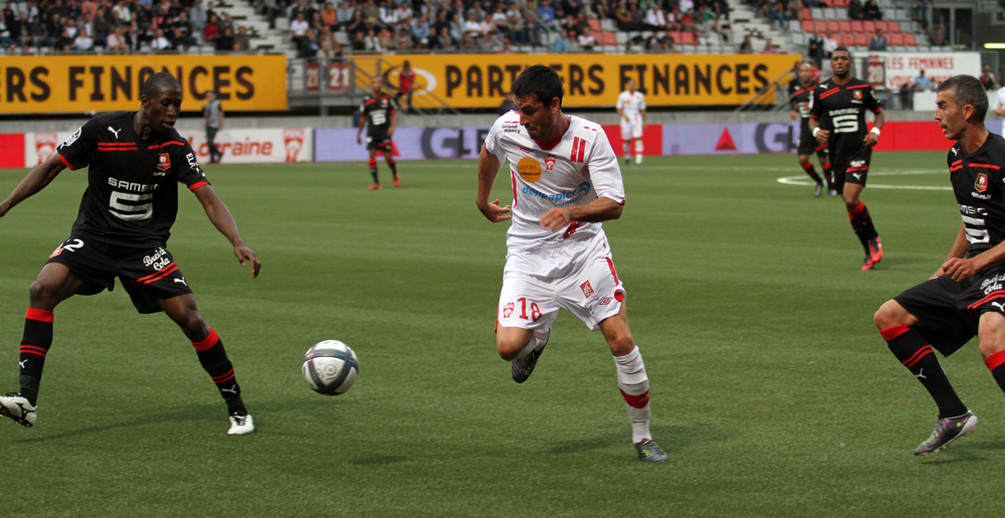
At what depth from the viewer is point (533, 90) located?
228 inches

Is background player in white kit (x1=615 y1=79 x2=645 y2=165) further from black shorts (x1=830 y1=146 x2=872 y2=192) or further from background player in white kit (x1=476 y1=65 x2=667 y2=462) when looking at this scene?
background player in white kit (x1=476 y1=65 x2=667 y2=462)

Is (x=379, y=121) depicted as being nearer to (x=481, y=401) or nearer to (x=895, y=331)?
(x=481, y=401)

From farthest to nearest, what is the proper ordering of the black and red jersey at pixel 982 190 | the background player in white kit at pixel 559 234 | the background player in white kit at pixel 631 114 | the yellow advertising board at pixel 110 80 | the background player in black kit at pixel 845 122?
A: the yellow advertising board at pixel 110 80
the background player in white kit at pixel 631 114
the background player in black kit at pixel 845 122
the background player in white kit at pixel 559 234
the black and red jersey at pixel 982 190

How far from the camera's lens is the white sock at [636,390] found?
6031mm

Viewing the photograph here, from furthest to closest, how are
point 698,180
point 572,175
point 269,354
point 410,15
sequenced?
point 410,15 < point 698,180 < point 269,354 < point 572,175

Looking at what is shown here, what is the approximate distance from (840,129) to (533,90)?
29.6ft

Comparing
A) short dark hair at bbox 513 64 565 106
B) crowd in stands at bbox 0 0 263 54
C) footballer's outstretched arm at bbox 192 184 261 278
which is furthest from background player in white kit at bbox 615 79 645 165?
short dark hair at bbox 513 64 565 106

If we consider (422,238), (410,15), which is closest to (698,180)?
(422,238)

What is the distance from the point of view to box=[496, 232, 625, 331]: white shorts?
6.13m

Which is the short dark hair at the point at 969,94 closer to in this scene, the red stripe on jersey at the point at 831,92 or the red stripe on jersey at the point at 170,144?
the red stripe on jersey at the point at 170,144

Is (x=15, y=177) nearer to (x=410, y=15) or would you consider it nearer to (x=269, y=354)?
(x=410, y=15)

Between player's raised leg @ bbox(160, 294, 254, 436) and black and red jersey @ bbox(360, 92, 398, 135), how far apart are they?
1991 cm

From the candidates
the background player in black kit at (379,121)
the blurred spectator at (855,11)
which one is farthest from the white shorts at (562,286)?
the blurred spectator at (855,11)

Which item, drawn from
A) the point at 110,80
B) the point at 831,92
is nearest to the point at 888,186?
the point at 831,92
